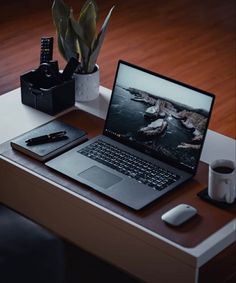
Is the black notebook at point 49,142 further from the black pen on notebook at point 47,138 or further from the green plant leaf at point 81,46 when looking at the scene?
the green plant leaf at point 81,46

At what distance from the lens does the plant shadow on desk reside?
10.1ft

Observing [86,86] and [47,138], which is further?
[86,86]

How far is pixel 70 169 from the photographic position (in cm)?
275

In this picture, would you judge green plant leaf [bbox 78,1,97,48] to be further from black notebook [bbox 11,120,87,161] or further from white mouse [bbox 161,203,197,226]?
white mouse [bbox 161,203,197,226]

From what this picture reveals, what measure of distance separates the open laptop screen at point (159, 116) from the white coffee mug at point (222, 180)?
0.39ft

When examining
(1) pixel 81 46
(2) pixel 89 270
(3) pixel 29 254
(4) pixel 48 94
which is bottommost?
(2) pixel 89 270

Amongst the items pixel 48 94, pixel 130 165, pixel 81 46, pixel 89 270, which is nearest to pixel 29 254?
pixel 130 165

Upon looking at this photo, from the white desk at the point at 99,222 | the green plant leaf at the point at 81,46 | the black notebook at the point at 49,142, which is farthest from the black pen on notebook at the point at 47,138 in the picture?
the green plant leaf at the point at 81,46

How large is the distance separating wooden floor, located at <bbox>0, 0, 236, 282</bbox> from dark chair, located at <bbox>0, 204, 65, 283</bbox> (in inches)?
64.3

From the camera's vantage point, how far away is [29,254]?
260cm

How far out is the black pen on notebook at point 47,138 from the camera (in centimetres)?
289

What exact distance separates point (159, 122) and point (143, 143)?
10cm

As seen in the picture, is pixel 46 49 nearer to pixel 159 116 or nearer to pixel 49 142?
pixel 49 142

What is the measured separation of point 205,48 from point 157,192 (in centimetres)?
250
